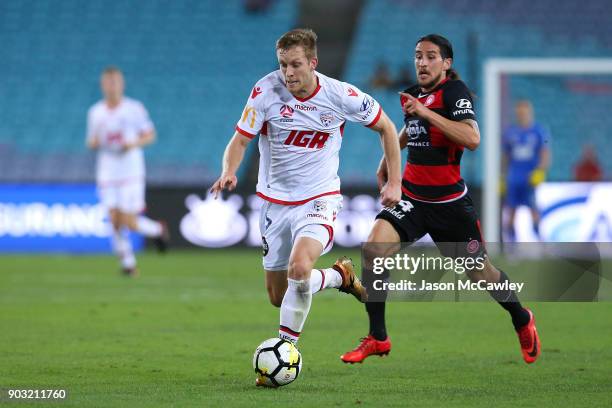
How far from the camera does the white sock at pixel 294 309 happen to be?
6371 mm

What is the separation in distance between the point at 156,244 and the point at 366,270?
36.3 ft

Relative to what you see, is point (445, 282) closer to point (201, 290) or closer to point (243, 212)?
point (201, 290)

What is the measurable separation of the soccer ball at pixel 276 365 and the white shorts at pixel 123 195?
8.87 m

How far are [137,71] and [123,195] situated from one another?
816 cm

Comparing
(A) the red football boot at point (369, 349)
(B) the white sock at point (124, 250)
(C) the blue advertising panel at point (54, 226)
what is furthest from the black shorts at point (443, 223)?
(C) the blue advertising panel at point (54, 226)

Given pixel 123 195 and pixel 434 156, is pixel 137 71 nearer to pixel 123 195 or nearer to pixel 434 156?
pixel 123 195

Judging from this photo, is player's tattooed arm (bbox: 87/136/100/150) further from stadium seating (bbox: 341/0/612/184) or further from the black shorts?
the black shorts

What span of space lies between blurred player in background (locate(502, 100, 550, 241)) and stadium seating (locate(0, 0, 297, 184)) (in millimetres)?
6374

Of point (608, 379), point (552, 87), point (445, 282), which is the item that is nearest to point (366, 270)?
point (445, 282)

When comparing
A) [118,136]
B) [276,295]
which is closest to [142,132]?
[118,136]

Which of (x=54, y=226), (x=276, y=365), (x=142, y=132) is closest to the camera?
(x=276, y=365)

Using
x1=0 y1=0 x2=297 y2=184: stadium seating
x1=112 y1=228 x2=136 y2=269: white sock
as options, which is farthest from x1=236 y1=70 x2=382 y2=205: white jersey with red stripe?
x1=0 y1=0 x2=297 y2=184: stadium seating

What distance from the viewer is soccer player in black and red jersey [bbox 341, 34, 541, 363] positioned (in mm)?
7180

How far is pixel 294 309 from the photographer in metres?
6.38
